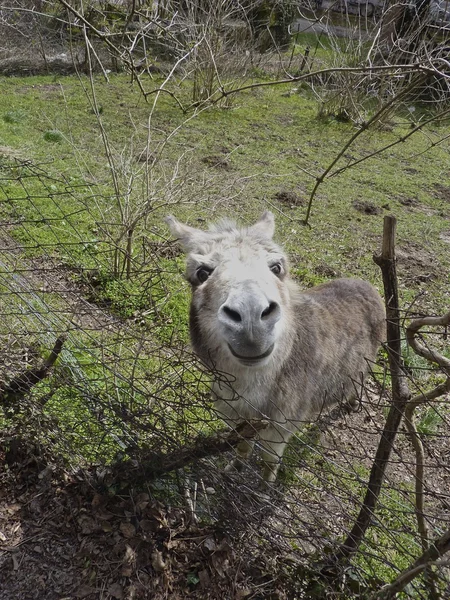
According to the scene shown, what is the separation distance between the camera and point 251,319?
7.02ft

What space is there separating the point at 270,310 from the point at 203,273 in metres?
0.68

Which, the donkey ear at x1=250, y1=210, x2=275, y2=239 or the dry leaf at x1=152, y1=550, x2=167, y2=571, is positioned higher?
the donkey ear at x1=250, y1=210, x2=275, y2=239

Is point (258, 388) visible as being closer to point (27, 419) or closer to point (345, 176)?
point (27, 419)

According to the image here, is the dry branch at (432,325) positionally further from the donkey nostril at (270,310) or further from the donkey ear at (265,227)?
the donkey ear at (265,227)

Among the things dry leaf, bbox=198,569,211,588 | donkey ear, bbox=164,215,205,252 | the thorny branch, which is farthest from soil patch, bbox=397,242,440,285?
dry leaf, bbox=198,569,211,588

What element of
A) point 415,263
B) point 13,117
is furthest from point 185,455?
point 13,117

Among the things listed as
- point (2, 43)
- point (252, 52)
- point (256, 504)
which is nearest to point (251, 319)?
point (256, 504)

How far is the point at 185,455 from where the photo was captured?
241 cm

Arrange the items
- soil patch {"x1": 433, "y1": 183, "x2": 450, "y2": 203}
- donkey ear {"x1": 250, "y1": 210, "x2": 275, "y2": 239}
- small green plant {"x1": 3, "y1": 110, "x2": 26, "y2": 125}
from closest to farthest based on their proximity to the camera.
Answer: donkey ear {"x1": 250, "y1": 210, "x2": 275, "y2": 239}
soil patch {"x1": 433, "y1": 183, "x2": 450, "y2": 203}
small green plant {"x1": 3, "y1": 110, "x2": 26, "y2": 125}

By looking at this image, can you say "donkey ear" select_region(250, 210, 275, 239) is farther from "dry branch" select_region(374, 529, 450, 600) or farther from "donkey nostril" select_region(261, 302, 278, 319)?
"dry branch" select_region(374, 529, 450, 600)

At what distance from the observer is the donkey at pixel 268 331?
2244mm

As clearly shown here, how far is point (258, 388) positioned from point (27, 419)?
1.44 m

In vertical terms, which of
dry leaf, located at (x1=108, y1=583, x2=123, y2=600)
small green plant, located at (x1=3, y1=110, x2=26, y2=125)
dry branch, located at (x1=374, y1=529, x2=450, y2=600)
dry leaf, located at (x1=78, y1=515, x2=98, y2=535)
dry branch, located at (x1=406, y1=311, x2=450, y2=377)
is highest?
dry branch, located at (x1=406, y1=311, x2=450, y2=377)

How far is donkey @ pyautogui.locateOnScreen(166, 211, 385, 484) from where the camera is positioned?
224cm
